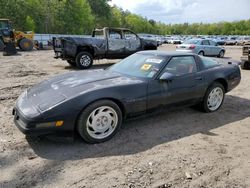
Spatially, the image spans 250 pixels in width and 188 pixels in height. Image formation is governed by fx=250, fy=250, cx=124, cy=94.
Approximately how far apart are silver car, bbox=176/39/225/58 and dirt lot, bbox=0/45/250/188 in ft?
37.1

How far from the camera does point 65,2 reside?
51250 millimetres

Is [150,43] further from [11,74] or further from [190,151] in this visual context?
[190,151]

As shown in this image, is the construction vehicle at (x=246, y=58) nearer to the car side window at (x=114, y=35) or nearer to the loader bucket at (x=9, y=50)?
the car side window at (x=114, y=35)

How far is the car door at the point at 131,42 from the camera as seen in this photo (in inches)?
477

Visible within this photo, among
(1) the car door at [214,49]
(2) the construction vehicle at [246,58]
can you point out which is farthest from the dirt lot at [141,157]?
(1) the car door at [214,49]

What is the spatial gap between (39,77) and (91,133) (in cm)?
597

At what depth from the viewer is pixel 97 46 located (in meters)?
11.2

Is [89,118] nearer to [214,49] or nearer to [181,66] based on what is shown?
[181,66]

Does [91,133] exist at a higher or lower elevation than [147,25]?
lower

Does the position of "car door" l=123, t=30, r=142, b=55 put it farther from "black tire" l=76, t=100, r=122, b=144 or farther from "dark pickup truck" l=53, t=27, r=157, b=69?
"black tire" l=76, t=100, r=122, b=144

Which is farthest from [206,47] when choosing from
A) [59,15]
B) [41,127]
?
[59,15]

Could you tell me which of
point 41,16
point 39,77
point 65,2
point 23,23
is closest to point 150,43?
point 39,77

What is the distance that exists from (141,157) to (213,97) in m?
2.60

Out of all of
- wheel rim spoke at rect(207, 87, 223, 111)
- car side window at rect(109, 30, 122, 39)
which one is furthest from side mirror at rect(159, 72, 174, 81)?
car side window at rect(109, 30, 122, 39)
